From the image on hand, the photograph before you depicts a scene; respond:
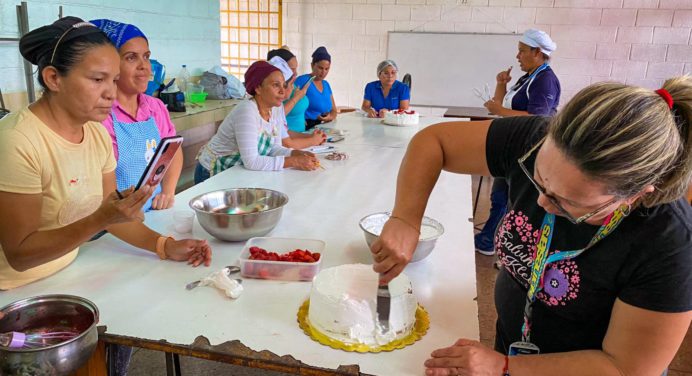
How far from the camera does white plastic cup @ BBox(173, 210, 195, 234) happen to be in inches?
66.3

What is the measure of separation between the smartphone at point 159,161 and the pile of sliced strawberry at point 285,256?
1.16 ft

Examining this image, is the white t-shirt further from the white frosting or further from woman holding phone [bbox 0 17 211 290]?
the white frosting

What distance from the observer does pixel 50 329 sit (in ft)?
3.57

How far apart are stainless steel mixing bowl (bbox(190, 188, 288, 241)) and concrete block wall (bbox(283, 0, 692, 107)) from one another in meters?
5.17

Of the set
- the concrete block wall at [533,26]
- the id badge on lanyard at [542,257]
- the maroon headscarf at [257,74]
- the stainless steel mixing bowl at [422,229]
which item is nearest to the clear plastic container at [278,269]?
the stainless steel mixing bowl at [422,229]

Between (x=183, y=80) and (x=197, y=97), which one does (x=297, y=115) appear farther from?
(x=183, y=80)

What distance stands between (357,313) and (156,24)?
4456 mm

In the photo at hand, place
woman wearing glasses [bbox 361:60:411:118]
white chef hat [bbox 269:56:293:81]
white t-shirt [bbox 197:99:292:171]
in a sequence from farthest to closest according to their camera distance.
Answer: woman wearing glasses [bbox 361:60:411:118] → white chef hat [bbox 269:56:293:81] → white t-shirt [bbox 197:99:292:171]

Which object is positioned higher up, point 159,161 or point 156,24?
point 156,24

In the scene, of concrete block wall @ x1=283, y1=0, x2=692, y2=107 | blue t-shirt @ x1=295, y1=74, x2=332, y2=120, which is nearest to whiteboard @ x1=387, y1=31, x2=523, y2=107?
concrete block wall @ x1=283, y1=0, x2=692, y2=107

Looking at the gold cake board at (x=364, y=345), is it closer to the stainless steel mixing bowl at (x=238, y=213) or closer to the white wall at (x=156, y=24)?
the stainless steel mixing bowl at (x=238, y=213)

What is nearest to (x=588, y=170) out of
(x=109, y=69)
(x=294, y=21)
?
(x=109, y=69)

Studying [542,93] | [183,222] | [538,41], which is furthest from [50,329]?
[538,41]

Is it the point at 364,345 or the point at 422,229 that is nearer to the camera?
the point at 364,345
